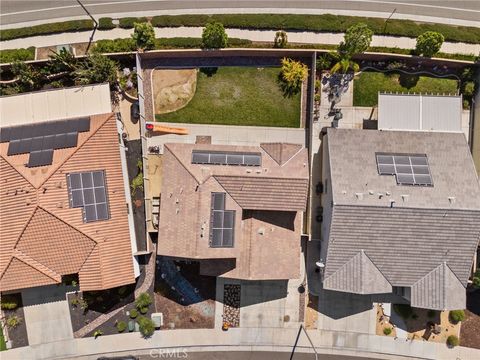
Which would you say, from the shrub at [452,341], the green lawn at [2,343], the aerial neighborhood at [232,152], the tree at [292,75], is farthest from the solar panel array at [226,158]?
the green lawn at [2,343]

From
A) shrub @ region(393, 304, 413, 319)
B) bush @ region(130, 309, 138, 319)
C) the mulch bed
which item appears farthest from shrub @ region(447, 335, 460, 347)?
bush @ region(130, 309, 138, 319)

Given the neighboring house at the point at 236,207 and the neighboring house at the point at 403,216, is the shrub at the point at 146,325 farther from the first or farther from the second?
the neighboring house at the point at 403,216

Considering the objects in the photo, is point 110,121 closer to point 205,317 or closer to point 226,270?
point 226,270

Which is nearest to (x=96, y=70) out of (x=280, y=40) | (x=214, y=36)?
(x=214, y=36)

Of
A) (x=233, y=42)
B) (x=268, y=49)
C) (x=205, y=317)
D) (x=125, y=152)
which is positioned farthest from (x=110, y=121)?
(x=205, y=317)

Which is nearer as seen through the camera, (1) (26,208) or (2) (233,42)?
(1) (26,208)
